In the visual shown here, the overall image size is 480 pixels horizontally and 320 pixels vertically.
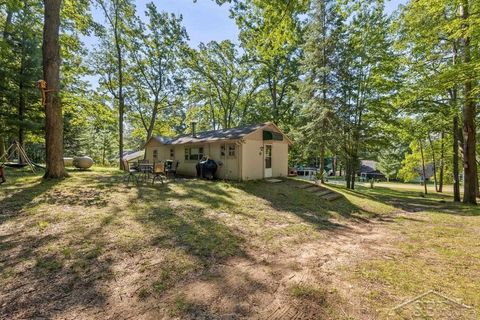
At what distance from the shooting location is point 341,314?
2590 mm

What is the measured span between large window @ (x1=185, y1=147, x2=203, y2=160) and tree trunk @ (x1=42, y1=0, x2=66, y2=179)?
6741mm

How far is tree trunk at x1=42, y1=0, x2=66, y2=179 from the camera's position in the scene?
912 cm

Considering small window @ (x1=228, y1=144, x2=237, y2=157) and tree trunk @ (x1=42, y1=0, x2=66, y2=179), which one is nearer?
tree trunk @ (x1=42, y1=0, x2=66, y2=179)

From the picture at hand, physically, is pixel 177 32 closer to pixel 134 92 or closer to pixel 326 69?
pixel 134 92

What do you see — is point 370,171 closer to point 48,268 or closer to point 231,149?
point 231,149

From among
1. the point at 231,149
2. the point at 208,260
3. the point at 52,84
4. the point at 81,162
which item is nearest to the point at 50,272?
the point at 208,260

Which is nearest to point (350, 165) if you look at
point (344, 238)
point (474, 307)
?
point (344, 238)

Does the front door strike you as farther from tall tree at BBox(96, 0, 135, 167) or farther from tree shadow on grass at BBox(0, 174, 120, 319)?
tall tree at BBox(96, 0, 135, 167)

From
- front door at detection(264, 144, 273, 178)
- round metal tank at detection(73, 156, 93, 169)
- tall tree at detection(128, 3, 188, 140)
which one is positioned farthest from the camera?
tall tree at detection(128, 3, 188, 140)

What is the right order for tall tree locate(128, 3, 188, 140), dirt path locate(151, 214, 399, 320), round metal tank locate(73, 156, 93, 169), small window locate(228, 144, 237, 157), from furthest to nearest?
tall tree locate(128, 3, 188, 140) → round metal tank locate(73, 156, 93, 169) → small window locate(228, 144, 237, 157) → dirt path locate(151, 214, 399, 320)

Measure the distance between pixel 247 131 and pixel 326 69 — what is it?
6.39 metres

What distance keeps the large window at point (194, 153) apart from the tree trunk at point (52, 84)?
6.74m

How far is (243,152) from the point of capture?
12.3 metres

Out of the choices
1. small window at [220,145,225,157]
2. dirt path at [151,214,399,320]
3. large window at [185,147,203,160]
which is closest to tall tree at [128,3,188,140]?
large window at [185,147,203,160]
